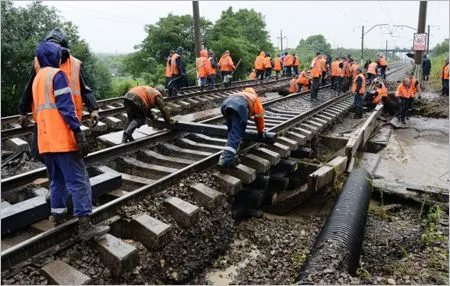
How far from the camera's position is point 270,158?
6.33 meters

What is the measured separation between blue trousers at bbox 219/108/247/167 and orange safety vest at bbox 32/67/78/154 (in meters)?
2.43

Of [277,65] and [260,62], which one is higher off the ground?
[260,62]

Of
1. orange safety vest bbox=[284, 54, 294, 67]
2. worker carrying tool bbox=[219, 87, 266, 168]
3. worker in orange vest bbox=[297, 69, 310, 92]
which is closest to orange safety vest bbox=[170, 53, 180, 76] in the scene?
worker in orange vest bbox=[297, 69, 310, 92]

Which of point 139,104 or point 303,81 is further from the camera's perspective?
point 303,81

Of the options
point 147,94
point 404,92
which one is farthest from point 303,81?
point 147,94

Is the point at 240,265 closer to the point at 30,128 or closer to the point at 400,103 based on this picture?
the point at 30,128

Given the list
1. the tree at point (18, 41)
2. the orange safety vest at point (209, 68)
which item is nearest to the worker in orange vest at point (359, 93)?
the orange safety vest at point (209, 68)

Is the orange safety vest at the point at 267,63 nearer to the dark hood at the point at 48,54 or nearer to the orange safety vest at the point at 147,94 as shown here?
the orange safety vest at the point at 147,94

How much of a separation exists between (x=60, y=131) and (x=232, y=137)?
2678mm

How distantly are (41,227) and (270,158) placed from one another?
357 cm

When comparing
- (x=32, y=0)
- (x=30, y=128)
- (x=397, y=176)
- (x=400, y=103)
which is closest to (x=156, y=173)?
(x=30, y=128)

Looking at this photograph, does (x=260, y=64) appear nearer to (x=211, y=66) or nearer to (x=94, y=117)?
(x=211, y=66)

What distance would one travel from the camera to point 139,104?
6.70 m

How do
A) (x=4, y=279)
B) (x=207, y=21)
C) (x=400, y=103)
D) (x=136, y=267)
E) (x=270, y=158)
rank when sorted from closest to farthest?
(x=4, y=279) < (x=136, y=267) < (x=270, y=158) < (x=400, y=103) < (x=207, y=21)
